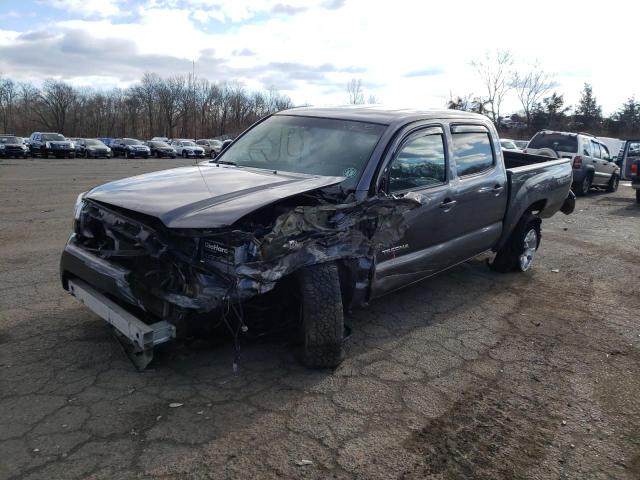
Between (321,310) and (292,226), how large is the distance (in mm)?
619

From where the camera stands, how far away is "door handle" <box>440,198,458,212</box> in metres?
4.63

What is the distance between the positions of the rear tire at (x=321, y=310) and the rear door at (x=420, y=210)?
2.18 feet

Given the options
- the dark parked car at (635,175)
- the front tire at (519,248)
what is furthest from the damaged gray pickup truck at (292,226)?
the dark parked car at (635,175)

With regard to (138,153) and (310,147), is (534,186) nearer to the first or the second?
(310,147)

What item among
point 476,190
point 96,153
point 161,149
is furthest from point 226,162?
point 161,149

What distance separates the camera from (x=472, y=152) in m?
5.29

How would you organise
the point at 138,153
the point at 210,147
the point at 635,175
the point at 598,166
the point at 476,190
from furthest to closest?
the point at 210,147, the point at 138,153, the point at 598,166, the point at 635,175, the point at 476,190

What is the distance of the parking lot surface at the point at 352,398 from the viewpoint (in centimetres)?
268

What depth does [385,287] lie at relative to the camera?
13.7 feet

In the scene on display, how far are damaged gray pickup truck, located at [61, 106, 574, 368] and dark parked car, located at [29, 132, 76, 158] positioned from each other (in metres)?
33.7

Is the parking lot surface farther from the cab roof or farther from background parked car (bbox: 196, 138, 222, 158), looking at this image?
background parked car (bbox: 196, 138, 222, 158)

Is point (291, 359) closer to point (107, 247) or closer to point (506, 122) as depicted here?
point (107, 247)

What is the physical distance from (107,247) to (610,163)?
723 inches

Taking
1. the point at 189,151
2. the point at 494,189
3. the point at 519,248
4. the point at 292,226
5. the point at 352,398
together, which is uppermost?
the point at 189,151
